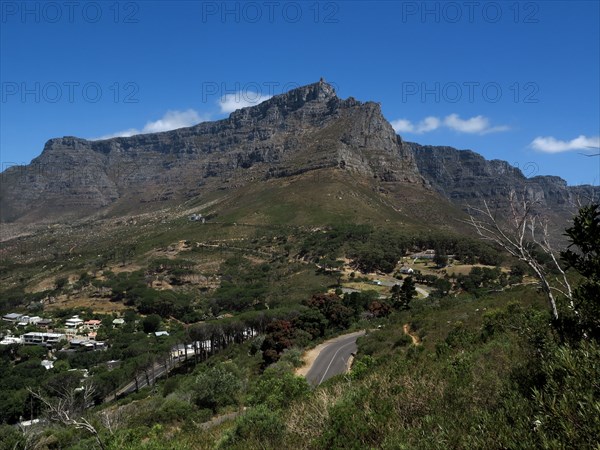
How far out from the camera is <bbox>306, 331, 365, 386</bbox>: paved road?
26297mm

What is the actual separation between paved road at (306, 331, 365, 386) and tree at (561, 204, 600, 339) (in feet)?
58.5

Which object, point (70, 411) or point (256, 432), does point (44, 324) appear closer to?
point (70, 411)

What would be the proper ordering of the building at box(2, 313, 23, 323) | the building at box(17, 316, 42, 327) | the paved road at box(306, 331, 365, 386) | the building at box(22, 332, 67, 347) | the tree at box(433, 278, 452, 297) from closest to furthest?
1. the paved road at box(306, 331, 365, 386)
2. the tree at box(433, 278, 452, 297)
3. the building at box(22, 332, 67, 347)
4. the building at box(17, 316, 42, 327)
5. the building at box(2, 313, 23, 323)

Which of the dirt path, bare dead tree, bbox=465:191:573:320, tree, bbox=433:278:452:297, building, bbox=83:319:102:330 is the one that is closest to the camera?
bare dead tree, bbox=465:191:573:320

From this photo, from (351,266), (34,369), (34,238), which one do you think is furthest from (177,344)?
(34,238)

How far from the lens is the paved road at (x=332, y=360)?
26.3 m

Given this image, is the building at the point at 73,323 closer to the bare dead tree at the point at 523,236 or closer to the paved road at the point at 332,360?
the paved road at the point at 332,360

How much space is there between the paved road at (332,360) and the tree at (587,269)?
17.8 meters

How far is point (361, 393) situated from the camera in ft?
24.2

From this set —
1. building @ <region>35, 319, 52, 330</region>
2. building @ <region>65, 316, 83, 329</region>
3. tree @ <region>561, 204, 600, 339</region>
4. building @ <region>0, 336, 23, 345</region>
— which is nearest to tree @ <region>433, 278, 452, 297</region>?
tree @ <region>561, 204, 600, 339</region>

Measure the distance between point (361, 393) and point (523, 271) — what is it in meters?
69.3

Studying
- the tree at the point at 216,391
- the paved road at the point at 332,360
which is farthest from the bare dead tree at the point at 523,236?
the tree at the point at 216,391

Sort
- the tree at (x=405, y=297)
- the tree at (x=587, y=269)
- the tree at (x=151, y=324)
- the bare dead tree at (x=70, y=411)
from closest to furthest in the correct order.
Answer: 1. the tree at (x=587, y=269)
2. the bare dead tree at (x=70, y=411)
3. the tree at (x=405, y=297)
4. the tree at (x=151, y=324)

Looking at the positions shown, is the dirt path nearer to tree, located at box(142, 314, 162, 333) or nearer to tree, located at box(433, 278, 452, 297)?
tree, located at box(433, 278, 452, 297)
